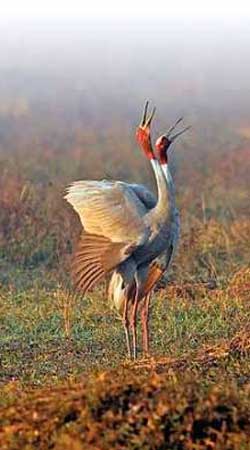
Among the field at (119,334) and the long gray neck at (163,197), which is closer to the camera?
the field at (119,334)

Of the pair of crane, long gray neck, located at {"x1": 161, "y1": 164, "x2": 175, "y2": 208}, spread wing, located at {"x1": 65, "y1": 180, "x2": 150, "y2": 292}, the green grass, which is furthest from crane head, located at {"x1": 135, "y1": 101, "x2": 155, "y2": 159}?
the green grass

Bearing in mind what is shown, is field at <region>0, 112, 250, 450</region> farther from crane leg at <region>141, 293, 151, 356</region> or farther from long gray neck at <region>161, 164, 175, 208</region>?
long gray neck at <region>161, 164, 175, 208</region>

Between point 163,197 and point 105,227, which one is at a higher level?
point 163,197

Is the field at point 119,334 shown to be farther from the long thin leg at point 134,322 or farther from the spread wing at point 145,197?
the spread wing at point 145,197

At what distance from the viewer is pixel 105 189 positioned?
23.5ft

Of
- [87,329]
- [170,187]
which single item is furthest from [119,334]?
[170,187]

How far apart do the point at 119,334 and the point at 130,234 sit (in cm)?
105

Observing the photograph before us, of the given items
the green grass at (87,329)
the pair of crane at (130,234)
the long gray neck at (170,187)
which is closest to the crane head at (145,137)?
the pair of crane at (130,234)

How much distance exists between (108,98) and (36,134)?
6.31 ft

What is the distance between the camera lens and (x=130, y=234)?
7090 millimetres

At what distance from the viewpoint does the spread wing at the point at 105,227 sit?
7082mm

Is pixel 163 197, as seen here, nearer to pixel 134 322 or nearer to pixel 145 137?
pixel 145 137

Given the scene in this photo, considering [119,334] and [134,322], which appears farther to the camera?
[119,334]

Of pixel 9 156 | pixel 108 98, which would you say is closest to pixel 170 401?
pixel 9 156
